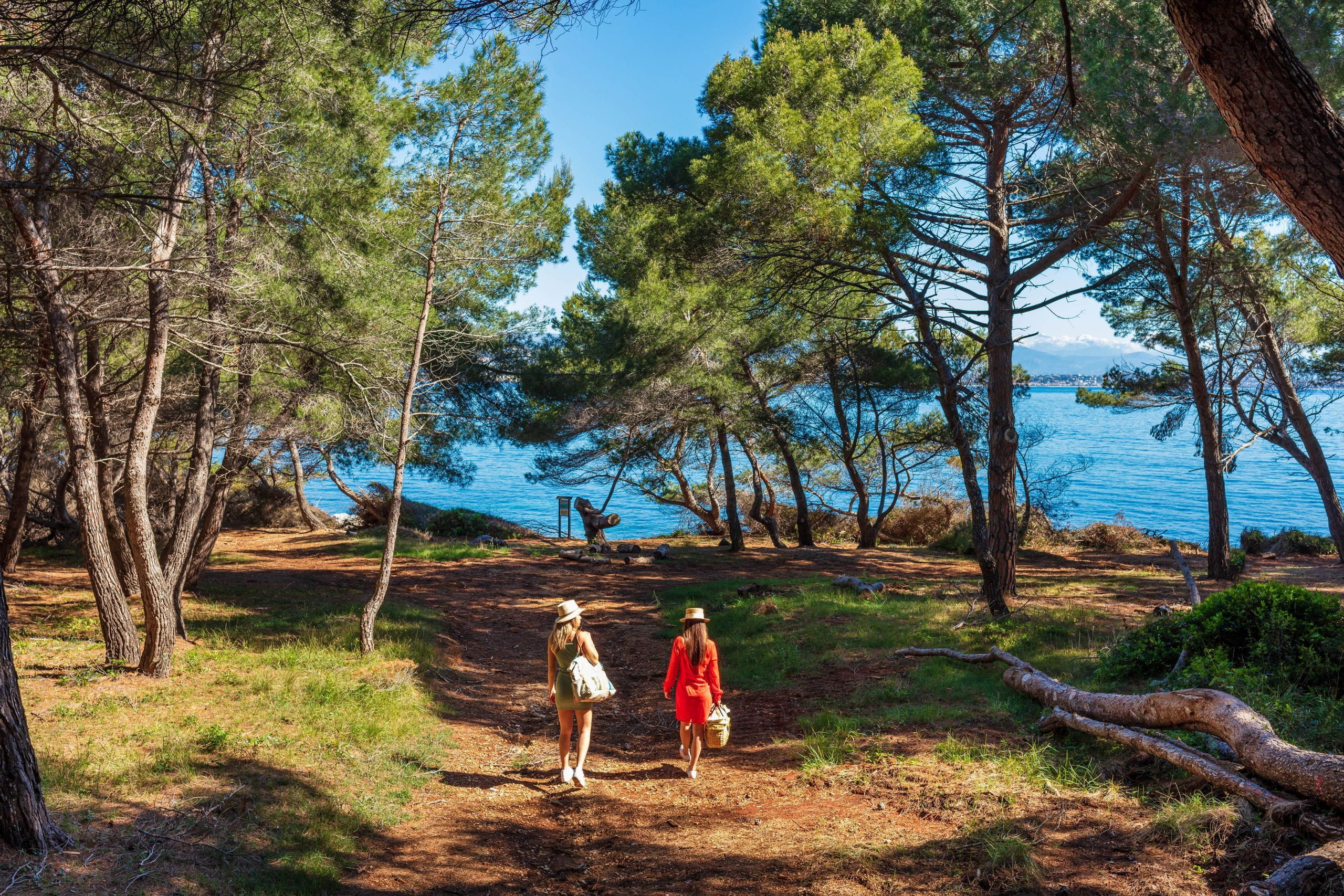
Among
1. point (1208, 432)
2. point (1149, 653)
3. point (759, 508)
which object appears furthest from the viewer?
point (759, 508)

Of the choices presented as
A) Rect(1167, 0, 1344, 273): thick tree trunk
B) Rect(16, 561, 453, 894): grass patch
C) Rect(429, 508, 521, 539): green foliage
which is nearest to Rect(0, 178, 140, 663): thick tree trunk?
Rect(16, 561, 453, 894): grass patch

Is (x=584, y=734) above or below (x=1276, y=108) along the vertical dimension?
below

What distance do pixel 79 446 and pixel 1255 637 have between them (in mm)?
10853

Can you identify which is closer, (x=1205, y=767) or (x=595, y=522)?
(x=1205, y=767)

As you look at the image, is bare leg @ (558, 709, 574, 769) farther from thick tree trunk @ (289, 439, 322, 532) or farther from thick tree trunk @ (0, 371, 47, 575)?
Answer: thick tree trunk @ (289, 439, 322, 532)

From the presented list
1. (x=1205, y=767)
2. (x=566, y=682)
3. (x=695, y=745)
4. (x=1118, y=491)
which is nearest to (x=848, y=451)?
(x=695, y=745)

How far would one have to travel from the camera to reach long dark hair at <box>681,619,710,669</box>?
21.2 ft

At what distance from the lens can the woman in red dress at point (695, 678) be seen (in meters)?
6.44

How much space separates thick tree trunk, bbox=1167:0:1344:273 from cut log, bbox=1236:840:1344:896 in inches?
98.9

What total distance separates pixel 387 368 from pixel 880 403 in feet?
51.6

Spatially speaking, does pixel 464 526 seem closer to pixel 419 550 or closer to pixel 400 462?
pixel 419 550

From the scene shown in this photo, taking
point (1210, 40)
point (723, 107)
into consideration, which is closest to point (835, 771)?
point (1210, 40)

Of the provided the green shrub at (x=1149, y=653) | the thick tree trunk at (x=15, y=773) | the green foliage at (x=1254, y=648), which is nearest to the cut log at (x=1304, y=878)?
the green foliage at (x=1254, y=648)

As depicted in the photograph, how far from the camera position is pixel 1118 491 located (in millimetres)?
48094
